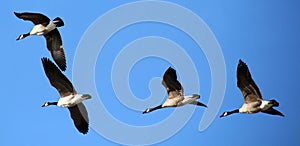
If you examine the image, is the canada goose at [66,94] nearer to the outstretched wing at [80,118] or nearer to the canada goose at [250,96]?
the outstretched wing at [80,118]

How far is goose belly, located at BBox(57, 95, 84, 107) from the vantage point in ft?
109

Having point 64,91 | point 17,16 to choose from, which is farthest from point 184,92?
point 17,16

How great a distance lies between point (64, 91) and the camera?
1309 inches

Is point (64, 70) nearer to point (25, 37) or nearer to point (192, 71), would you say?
point (25, 37)

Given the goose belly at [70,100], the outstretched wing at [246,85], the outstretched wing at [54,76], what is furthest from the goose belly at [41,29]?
the outstretched wing at [246,85]

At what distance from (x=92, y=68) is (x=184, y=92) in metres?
2.99

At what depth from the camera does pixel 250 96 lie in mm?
33219

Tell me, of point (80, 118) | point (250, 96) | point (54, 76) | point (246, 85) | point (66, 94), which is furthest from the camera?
point (80, 118)

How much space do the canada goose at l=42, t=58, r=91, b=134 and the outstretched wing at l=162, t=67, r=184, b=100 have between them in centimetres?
242

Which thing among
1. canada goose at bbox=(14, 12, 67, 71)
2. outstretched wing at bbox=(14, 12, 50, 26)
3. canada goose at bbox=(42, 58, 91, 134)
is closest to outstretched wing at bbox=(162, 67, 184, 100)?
canada goose at bbox=(42, 58, 91, 134)

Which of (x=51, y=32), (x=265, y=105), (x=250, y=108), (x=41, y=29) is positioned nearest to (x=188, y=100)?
(x=250, y=108)

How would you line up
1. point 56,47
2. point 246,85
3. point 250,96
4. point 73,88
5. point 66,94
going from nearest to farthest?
1. point 246,85
2. point 73,88
3. point 250,96
4. point 66,94
5. point 56,47

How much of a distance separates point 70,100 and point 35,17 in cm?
276

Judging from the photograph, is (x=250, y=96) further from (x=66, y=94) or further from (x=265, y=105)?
(x=66, y=94)
